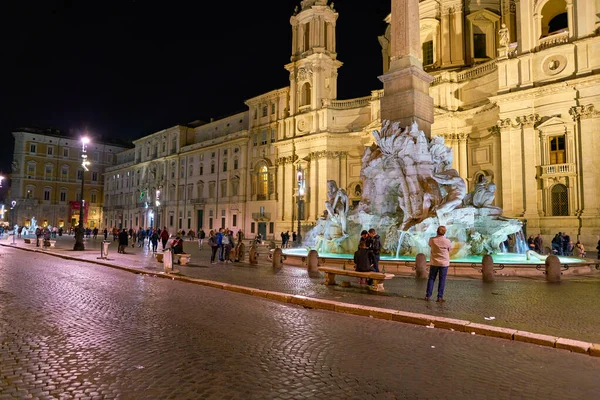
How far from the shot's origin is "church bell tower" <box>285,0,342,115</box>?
4431 centimetres

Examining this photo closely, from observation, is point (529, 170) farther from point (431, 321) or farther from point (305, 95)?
point (431, 321)

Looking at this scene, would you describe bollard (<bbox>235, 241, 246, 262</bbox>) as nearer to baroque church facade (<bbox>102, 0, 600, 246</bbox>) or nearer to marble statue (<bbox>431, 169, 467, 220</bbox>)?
marble statue (<bbox>431, 169, 467, 220</bbox>)

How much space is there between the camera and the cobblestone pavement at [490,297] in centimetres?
639

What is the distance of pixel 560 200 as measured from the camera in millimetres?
28578

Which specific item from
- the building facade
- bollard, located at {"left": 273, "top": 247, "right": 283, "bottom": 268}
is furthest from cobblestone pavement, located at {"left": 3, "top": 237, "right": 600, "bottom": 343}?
the building facade

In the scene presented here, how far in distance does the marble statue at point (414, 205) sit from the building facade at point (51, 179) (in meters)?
60.7

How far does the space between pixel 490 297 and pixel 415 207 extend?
7142 millimetres

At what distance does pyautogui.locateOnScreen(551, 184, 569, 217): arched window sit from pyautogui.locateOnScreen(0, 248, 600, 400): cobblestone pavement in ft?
88.2

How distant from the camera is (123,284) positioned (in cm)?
1091

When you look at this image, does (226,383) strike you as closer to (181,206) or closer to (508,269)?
(508,269)

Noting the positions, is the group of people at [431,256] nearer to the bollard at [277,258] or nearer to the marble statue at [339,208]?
the bollard at [277,258]

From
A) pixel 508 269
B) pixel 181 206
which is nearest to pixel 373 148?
pixel 508 269

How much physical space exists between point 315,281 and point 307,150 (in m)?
34.4

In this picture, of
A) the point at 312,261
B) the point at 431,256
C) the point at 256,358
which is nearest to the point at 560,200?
the point at 312,261
